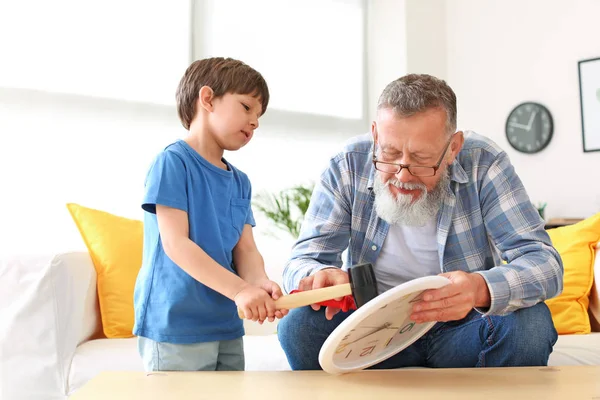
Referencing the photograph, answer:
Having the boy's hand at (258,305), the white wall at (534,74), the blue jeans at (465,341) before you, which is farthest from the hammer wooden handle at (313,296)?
the white wall at (534,74)

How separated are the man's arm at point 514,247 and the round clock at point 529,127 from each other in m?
2.97

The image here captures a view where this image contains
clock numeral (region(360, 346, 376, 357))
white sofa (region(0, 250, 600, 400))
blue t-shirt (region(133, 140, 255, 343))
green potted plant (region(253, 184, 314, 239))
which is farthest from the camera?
green potted plant (region(253, 184, 314, 239))

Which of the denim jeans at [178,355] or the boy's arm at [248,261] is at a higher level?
the boy's arm at [248,261]

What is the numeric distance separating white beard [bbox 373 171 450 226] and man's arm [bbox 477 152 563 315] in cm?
14

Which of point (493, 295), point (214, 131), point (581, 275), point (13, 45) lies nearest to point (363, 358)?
point (493, 295)

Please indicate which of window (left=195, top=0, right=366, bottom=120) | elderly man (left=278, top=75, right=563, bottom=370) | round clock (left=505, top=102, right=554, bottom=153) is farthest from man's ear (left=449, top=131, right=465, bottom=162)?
round clock (left=505, top=102, right=554, bottom=153)

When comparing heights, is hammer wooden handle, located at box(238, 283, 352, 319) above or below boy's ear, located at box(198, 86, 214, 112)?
below

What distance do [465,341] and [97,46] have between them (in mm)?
2732

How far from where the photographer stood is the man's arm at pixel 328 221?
183 centimetres

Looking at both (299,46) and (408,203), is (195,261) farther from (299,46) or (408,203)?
(299,46)

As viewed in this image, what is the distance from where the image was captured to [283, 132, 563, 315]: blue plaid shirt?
1682mm

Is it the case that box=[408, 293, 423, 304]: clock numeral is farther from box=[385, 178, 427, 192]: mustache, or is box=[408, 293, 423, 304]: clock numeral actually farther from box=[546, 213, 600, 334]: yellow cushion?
box=[546, 213, 600, 334]: yellow cushion

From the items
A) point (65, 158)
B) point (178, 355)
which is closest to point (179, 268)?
point (178, 355)

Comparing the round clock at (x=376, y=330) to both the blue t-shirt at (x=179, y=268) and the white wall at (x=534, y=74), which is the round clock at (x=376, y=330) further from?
the white wall at (x=534, y=74)
